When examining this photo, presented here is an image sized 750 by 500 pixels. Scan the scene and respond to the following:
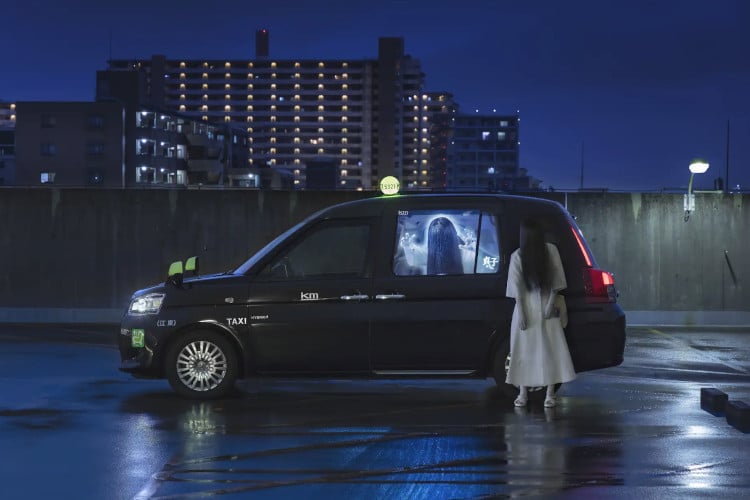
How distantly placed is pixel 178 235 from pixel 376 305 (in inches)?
515

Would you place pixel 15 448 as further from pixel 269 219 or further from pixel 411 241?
pixel 269 219

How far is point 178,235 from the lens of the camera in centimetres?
2383

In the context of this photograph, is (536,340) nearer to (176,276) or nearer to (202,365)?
(202,365)

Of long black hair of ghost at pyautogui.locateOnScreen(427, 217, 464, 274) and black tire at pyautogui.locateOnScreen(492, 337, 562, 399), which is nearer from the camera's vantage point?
black tire at pyautogui.locateOnScreen(492, 337, 562, 399)

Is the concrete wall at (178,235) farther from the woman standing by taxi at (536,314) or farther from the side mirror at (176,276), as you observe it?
the woman standing by taxi at (536,314)

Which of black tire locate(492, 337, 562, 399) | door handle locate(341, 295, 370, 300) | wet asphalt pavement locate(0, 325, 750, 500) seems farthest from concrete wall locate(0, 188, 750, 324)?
black tire locate(492, 337, 562, 399)

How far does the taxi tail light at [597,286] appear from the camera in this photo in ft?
37.9

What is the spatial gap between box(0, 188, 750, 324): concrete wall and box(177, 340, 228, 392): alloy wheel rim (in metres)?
11.9

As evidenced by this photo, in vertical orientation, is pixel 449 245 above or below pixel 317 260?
above

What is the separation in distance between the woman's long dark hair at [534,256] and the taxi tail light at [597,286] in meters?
0.90

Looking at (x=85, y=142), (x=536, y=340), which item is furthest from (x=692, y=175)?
(x=85, y=142)

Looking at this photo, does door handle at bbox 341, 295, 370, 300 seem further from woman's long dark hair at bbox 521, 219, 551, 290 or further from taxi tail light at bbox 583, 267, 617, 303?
taxi tail light at bbox 583, 267, 617, 303

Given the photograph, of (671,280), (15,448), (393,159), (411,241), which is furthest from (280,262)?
(393,159)

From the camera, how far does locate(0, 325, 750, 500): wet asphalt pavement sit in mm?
7375
